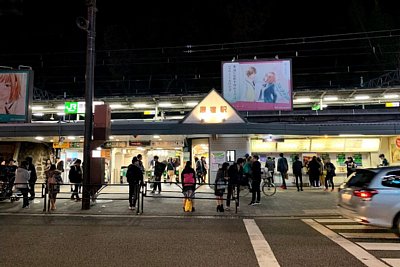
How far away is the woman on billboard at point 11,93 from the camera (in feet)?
64.1

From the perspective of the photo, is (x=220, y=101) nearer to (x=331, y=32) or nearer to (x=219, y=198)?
(x=219, y=198)

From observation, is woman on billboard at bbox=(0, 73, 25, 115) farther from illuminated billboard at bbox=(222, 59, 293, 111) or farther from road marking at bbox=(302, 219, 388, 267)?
road marking at bbox=(302, 219, 388, 267)

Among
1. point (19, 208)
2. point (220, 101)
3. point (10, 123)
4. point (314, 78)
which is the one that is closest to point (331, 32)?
point (314, 78)

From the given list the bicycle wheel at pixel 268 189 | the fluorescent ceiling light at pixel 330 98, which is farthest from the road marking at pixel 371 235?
the fluorescent ceiling light at pixel 330 98

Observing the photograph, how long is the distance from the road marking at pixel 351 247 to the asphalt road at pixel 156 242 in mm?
152

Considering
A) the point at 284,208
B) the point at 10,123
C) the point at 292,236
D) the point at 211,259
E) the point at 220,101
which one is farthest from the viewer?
the point at 10,123

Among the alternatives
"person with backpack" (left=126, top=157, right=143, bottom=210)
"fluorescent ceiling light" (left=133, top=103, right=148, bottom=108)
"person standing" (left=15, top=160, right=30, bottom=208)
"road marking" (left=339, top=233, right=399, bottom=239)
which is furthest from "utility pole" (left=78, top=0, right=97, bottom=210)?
"fluorescent ceiling light" (left=133, top=103, right=148, bottom=108)

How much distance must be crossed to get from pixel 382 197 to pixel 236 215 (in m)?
4.77

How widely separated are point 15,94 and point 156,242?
15.8 metres

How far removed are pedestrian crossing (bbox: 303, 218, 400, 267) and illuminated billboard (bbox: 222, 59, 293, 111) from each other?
11.7 meters

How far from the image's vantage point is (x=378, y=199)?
7.78m

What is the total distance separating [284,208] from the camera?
12.5 m

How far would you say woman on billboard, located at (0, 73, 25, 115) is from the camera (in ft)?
64.1

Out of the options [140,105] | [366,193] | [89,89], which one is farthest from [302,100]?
[366,193]
